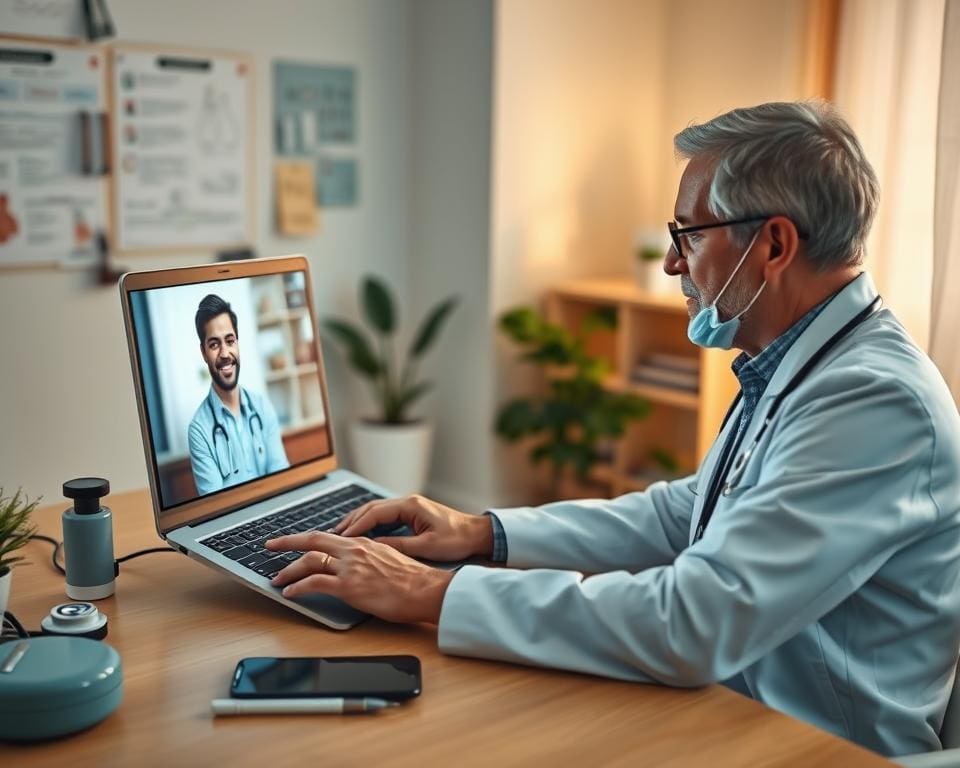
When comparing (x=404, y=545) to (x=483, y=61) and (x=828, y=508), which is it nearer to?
(x=828, y=508)

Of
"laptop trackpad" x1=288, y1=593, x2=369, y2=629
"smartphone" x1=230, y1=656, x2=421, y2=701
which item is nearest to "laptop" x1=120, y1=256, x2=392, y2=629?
"laptop trackpad" x1=288, y1=593, x2=369, y2=629

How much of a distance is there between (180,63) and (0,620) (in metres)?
2.75

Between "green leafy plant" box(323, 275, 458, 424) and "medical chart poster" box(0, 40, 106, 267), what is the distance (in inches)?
38.5

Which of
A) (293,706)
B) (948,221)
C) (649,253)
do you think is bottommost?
(293,706)

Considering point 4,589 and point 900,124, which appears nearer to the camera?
point 4,589

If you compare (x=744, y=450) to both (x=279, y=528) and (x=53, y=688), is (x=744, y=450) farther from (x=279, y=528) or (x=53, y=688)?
(x=53, y=688)

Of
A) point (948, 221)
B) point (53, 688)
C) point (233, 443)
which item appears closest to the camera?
point (53, 688)

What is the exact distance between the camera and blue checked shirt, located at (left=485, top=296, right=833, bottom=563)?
1.47 metres

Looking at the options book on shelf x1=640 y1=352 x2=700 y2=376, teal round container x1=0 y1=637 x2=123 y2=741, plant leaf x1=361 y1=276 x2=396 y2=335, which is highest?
plant leaf x1=361 y1=276 x2=396 y2=335

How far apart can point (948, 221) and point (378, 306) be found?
2.02 meters

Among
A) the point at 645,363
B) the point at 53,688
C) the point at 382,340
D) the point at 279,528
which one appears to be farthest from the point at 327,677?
the point at 382,340

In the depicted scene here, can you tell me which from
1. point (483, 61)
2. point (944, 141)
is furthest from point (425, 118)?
point (944, 141)

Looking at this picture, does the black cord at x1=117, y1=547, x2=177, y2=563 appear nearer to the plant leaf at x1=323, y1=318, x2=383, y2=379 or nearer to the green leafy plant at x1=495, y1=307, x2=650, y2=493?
the green leafy plant at x1=495, y1=307, x2=650, y2=493

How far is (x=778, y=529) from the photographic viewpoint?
3.99ft
